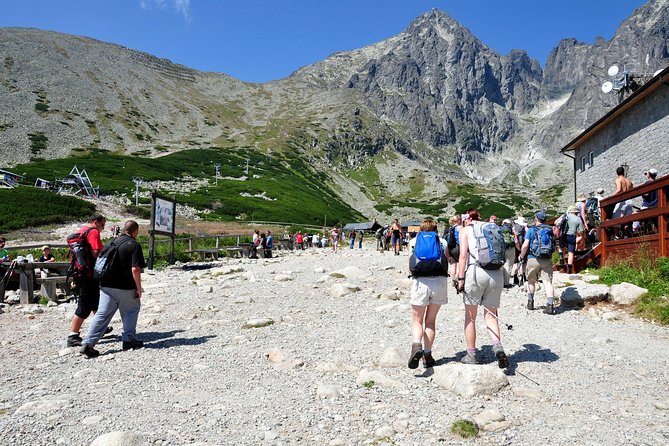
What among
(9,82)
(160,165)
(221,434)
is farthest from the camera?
(9,82)

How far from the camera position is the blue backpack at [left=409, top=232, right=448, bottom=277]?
5.70 meters

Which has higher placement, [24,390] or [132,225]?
[132,225]

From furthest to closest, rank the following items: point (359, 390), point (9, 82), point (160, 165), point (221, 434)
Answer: point (9, 82) < point (160, 165) < point (359, 390) < point (221, 434)

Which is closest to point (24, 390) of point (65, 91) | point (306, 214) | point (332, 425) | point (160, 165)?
point (332, 425)

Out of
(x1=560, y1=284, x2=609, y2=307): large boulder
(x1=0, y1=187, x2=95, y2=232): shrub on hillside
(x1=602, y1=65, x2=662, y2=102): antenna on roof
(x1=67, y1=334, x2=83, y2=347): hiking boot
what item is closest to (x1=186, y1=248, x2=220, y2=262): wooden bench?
(x1=67, y1=334, x2=83, y2=347): hiking boot

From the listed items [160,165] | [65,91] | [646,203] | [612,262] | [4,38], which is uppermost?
Result: [4,38]

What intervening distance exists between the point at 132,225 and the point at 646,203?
11590mm

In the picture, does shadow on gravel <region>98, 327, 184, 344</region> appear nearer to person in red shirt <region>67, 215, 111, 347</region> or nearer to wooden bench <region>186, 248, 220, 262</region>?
person in red shirt <region>67, 215, 111, 347</region>

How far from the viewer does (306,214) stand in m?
97.2

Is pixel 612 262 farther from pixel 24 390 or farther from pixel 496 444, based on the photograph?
pixel 24 390

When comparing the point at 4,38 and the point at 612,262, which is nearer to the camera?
the point at 612,262

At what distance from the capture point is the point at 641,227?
1123cm

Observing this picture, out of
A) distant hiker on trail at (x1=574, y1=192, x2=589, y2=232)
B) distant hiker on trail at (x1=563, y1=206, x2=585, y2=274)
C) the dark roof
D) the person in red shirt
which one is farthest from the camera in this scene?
the dark roof

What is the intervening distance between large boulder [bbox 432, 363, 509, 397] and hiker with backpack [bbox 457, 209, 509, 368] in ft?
1.93
